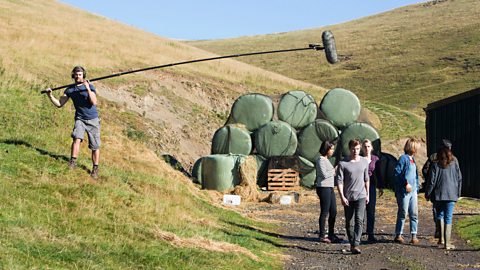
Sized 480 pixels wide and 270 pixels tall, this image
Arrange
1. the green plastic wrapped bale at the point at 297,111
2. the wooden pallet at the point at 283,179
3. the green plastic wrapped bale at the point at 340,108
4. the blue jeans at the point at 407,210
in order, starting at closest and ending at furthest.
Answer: the blue jeans at the point at 407,210
the wooden pallet at the point at 283,179
the green plastic wrapped bale at the point at 297,111
the green plastic wrapped bale at the point at 340,108

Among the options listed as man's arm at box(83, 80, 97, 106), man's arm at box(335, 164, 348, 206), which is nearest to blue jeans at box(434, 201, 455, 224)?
man's arm at box(335, 164, 348, 206)

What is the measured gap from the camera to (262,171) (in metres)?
25.6

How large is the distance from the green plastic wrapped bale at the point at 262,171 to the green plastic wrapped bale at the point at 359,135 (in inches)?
100

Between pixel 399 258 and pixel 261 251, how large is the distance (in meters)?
1.99

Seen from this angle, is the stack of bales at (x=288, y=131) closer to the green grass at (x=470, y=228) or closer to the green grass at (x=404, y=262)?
the green grass at (x=470, y=228)

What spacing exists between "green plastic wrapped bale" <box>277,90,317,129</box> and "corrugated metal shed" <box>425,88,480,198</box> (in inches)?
178

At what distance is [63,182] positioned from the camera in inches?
461

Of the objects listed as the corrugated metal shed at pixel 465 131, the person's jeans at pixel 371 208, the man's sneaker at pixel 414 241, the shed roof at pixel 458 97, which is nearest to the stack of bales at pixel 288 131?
the corrugated metal shed at pixel 465 131

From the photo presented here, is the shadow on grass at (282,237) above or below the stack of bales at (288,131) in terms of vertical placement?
below

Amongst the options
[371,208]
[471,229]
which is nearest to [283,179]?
[471,229]

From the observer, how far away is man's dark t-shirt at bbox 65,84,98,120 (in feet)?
41.8

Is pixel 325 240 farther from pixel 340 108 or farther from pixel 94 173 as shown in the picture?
pixel 340 108

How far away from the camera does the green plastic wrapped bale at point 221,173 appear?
76.5 ft

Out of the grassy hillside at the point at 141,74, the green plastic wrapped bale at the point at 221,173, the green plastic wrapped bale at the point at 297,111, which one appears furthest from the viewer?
the grassy hillside at the point at 141,74
